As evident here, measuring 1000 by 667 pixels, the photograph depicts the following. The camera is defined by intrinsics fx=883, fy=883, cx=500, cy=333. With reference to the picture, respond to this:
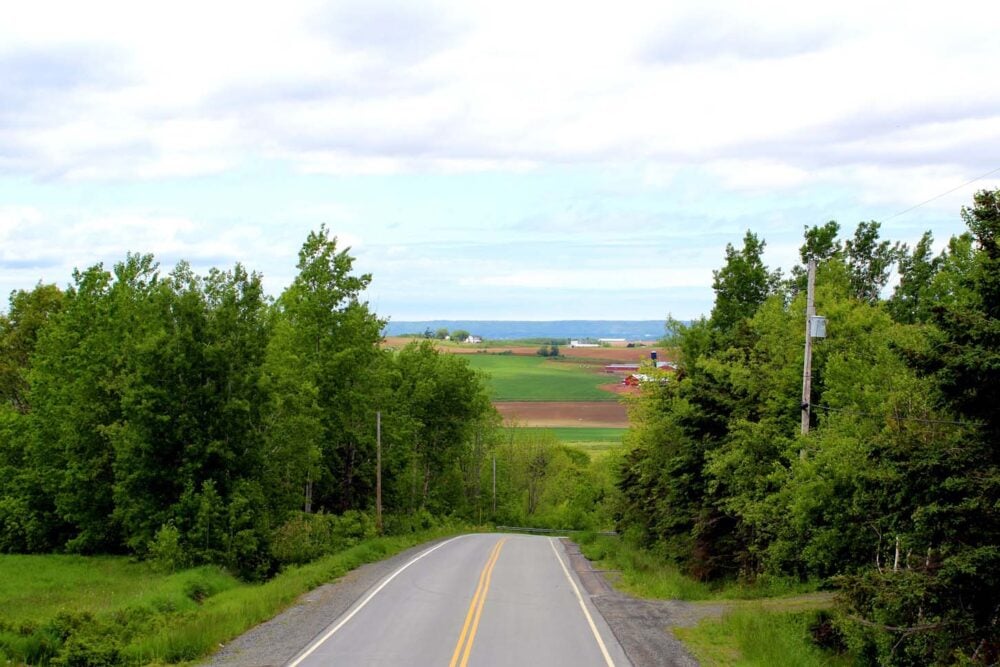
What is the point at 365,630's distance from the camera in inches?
727

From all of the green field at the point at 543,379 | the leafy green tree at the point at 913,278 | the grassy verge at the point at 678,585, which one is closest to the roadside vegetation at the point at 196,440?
the grassy verge at the point at 678,585

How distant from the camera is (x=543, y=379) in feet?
484

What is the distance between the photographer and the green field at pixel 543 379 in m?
132

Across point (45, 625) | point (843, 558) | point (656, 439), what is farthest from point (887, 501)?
point (656, 439)

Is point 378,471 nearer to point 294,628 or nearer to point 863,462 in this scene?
point 294,628

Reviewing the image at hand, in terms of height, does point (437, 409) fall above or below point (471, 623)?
above

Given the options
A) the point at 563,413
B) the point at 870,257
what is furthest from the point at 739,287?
the point at 563,413

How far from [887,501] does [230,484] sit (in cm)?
2723

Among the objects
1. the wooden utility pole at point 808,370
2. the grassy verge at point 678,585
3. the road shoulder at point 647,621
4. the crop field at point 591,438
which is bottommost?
the crop field at point 591,438

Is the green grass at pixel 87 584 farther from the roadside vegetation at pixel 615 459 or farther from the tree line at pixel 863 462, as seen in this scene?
the tree line at pixel 863 462

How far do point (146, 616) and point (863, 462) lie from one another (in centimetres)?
1570

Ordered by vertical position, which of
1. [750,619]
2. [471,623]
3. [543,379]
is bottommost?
→ [471,623]

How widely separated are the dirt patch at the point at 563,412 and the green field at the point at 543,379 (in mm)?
2549

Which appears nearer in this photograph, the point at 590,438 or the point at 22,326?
the point at 22,326
